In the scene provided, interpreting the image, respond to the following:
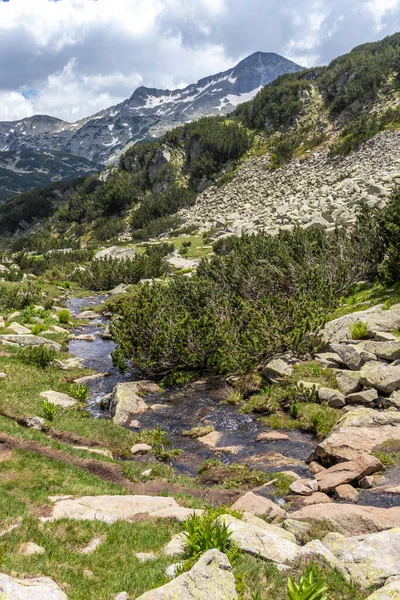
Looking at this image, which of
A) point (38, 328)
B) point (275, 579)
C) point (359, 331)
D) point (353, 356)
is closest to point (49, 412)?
point (275, 579)

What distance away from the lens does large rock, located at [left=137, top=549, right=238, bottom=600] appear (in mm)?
5078

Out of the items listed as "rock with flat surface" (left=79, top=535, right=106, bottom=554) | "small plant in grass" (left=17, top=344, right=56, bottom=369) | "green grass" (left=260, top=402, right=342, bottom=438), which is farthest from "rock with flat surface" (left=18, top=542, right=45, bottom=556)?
"small plant in grass" (left=17, top=344, right=56, bottom=369)

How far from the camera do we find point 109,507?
817 cm

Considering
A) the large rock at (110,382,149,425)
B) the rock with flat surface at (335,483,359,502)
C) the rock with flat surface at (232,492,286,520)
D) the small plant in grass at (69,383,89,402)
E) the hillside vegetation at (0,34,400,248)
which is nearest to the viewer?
the rock with flat surface at (232,492,286,520)

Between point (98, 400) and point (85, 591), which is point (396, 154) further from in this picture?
point (85, 591)

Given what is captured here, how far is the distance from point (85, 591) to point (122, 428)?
8.29m

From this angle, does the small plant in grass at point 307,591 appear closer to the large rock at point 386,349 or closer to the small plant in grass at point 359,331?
the large rock at point 386,349

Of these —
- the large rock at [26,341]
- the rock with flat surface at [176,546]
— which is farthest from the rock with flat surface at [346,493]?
the large rock at [26,341]

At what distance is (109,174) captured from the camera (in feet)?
327

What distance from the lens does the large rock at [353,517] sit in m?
7.36

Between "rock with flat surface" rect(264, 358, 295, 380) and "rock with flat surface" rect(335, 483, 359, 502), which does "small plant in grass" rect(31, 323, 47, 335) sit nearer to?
"rock with flat surface" rect(264, 358, 295, 380)

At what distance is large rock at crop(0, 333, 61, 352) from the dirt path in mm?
10834

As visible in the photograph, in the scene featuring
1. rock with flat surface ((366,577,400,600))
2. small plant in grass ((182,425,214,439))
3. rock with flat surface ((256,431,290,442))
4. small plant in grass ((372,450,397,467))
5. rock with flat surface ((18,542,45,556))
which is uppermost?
rock with flat surface ((18,542,45,556))

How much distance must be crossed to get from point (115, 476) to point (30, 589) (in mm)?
5746
